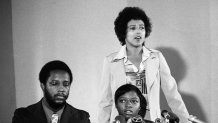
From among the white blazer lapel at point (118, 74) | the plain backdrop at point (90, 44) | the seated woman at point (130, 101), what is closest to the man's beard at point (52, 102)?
the seated woman at point (130, 101)

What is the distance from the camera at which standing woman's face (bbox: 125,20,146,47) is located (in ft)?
9.15

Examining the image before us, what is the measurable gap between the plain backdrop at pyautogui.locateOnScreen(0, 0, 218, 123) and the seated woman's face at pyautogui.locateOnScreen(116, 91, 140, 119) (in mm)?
1190

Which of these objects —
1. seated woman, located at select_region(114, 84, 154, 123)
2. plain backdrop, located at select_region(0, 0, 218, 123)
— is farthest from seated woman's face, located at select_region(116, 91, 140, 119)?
plain backdrop, located at select_region(0, 0, 218, 123)

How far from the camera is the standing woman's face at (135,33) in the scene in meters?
2.79

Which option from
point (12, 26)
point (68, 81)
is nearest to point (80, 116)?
point (68, 81)

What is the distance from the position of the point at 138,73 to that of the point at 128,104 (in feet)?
1.28

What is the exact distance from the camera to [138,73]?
8.98ft

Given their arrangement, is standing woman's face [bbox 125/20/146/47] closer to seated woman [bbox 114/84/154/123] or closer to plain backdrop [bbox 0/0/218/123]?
seated woman [bbox 114/84/154/123]

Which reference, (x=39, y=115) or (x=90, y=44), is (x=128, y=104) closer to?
(x=39, y=115)

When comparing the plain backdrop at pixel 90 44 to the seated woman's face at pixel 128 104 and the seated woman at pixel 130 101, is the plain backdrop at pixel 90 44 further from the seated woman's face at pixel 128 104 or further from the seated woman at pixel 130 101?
the seated woman's face at pixel 128 104

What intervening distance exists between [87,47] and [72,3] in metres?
0.52

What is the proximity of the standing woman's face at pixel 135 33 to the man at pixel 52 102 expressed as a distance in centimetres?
76

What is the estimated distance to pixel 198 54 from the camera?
3.42 meters

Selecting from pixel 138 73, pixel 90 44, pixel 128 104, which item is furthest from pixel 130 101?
pixel 90 44
